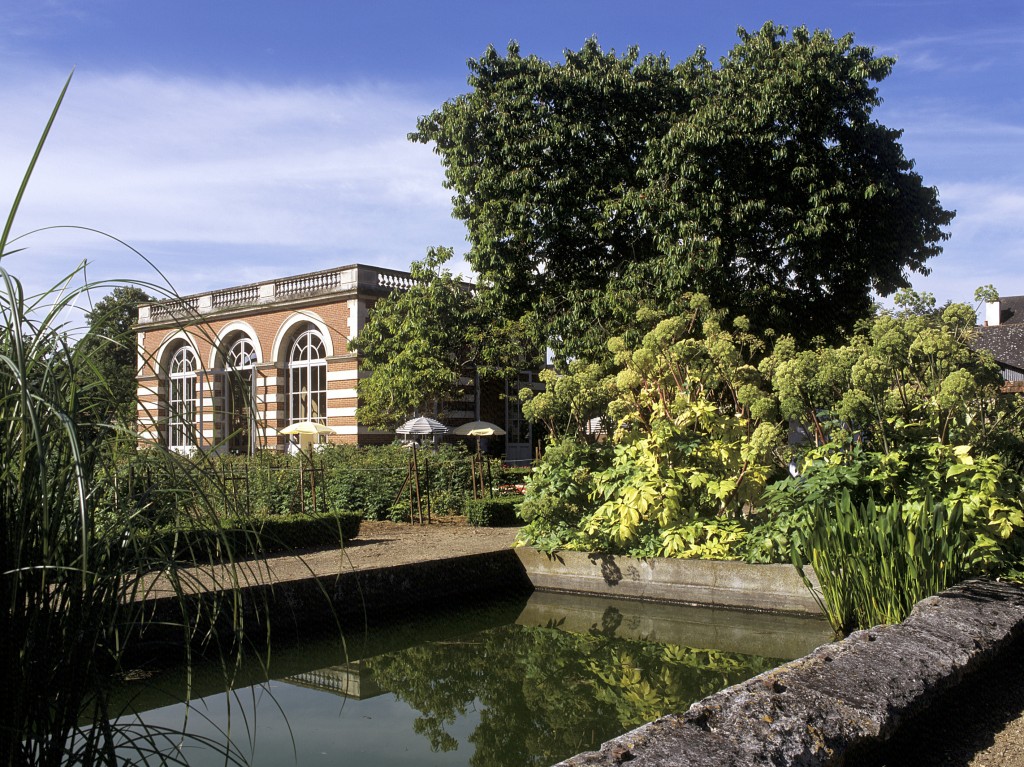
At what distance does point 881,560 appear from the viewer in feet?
16.9

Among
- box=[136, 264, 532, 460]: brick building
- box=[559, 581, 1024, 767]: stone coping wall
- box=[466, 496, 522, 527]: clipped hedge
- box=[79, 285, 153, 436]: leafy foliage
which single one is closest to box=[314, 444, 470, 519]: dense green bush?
box=[466, 496, 522, 527]: clipped hedge

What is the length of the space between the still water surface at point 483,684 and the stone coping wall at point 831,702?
1298 mm

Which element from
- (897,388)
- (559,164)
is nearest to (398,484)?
(559,164)

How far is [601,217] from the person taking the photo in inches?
619

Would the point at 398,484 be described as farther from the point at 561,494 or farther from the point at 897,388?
the point at 897,388

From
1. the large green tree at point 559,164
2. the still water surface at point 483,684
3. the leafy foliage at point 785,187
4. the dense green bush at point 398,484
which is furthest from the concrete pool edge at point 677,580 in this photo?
the large green tree at point 559,164

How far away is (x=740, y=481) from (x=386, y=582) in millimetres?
3091

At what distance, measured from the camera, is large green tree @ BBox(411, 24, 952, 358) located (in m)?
14.4

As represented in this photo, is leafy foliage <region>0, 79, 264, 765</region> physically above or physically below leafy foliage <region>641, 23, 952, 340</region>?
below

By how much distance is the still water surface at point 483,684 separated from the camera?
434cm

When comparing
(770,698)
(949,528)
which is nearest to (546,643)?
(949,528)

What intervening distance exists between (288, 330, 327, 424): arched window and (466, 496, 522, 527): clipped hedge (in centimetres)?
1224

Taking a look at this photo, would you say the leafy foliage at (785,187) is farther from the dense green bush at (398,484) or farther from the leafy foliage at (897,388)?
the leafy foliage at (897,388)

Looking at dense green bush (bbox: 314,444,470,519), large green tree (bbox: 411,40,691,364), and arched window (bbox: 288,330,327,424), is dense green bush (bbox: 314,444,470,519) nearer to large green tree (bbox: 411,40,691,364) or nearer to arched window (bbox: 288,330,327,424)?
large green tree (bbox: 411,40,691,364)
